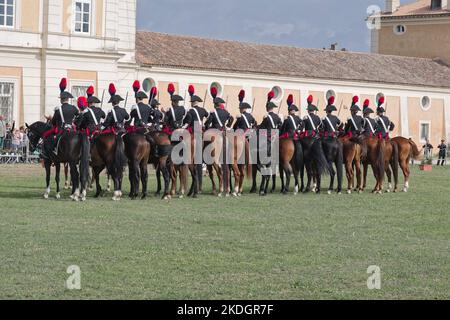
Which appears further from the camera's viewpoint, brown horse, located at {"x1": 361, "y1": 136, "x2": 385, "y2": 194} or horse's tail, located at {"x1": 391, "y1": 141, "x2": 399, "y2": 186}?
horse's tail, located at {"x1": 391, "y1": 141, "x2": 399, "y2": 186}

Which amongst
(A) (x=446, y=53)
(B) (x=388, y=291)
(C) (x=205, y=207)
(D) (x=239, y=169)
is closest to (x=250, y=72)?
(A) (x=446, y=53)

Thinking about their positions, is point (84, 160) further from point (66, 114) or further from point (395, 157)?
point (395, 157)

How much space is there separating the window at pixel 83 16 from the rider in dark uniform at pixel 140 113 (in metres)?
19.1

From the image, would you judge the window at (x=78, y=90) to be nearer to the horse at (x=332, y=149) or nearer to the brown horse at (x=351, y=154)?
the brown horse at (x=351, y=154)

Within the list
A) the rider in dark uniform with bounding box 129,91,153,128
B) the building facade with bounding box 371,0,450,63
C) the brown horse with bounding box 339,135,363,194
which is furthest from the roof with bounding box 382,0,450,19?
the rider in dark uniform with bounding box 129,91,153,128

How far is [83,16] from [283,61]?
16.6 meters

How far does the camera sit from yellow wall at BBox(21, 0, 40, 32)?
37812 millimetres

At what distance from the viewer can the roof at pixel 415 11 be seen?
64500mm

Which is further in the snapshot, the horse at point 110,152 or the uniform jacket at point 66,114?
the horse at point 110,152

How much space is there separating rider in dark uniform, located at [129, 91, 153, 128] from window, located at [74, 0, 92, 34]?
19.1m

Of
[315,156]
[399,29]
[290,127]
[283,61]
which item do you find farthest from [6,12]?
[399,29]

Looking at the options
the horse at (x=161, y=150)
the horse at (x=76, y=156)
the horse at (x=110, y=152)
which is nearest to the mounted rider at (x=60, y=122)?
the horse at (x=76, y=156)

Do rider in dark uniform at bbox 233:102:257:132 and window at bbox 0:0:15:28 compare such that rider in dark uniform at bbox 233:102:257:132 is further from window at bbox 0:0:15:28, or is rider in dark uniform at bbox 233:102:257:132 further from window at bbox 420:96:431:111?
window at bbox 420:96:431:111

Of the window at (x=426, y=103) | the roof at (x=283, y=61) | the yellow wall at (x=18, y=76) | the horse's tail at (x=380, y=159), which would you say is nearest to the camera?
the horse's tail at (x=380, y=159)
